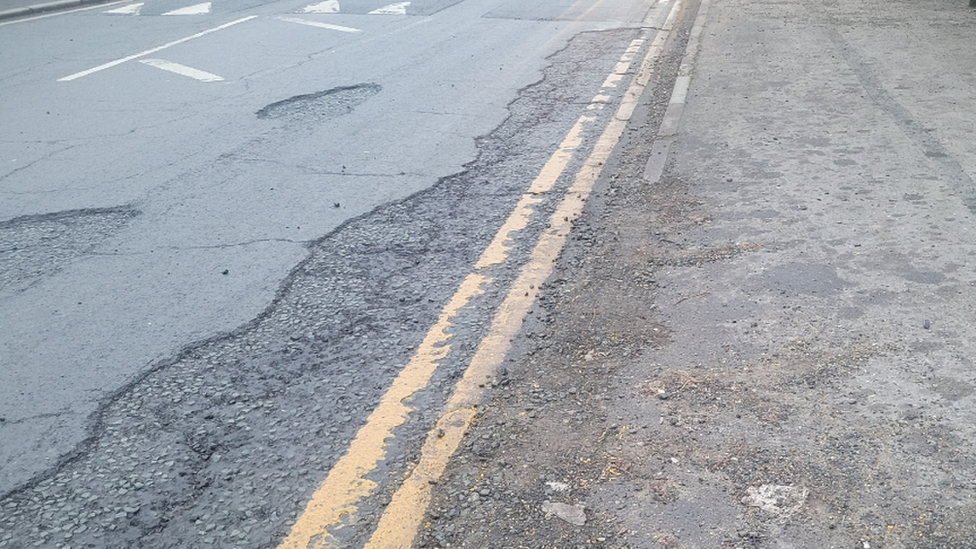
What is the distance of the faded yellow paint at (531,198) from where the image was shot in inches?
194

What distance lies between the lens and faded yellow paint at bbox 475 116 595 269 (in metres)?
4.92

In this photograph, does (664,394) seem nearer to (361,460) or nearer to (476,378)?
(476,378)

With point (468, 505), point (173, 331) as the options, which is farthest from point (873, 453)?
point (173, 331)

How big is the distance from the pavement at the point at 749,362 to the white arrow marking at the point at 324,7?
889 centimetres

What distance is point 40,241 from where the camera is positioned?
5266mm

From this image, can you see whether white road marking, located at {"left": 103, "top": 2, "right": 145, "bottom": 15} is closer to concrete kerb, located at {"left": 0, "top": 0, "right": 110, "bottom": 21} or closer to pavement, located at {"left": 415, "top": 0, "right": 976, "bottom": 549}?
concrete kerb, located at {"left": 0, "top": 0, "right": 110, "bottom": 21}

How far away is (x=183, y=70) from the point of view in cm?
995

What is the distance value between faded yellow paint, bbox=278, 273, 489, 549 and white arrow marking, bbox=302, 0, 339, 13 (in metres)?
11.4

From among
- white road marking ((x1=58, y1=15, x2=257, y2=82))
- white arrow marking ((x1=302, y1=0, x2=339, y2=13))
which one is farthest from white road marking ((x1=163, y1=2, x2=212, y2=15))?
white arrow marking ((x1=302, y1=0, x2=339, y2=13))

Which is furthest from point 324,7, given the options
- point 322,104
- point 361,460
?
point 361,460

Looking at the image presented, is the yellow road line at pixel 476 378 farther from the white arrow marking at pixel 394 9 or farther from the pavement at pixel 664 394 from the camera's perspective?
the white arrow marking at pixel 394 9

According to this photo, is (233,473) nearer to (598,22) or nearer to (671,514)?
(671,514)

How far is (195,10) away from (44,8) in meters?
2.82

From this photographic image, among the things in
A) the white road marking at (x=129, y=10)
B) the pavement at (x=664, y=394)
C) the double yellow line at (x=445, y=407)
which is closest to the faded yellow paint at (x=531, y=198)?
the double yellow line at (x=445, y=407)
